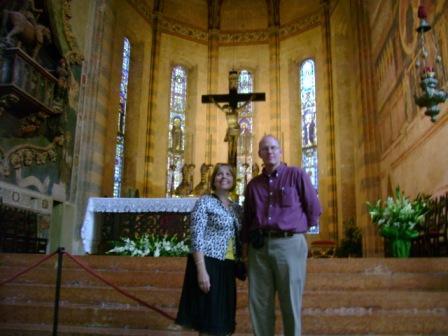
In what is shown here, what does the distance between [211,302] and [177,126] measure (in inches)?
580

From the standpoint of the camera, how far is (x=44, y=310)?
15.9 feet

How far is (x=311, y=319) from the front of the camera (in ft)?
14.4

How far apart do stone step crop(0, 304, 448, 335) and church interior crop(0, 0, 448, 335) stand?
0.23ft

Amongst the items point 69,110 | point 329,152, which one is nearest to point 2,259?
point 69,110

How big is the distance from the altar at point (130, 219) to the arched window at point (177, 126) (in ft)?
20.9

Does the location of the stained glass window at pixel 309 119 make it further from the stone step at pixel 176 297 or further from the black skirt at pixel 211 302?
the black skirt at pixel 211 302

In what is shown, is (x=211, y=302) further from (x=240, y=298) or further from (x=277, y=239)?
(x=240, y=298)

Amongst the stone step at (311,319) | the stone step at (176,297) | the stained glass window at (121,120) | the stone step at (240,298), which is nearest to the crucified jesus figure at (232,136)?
the stained glass window at (121,120)

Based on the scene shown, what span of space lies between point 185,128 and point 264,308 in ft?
A: 49.2

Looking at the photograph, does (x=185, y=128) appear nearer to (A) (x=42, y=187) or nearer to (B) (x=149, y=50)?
(B) (x=149, y=50)

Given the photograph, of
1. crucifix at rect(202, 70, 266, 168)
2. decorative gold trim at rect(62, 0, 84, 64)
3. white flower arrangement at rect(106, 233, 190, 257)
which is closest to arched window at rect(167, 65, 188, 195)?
crucifix at rect(202, 70, 266, 168)

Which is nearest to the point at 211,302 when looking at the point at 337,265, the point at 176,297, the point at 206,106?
the point at 176,297

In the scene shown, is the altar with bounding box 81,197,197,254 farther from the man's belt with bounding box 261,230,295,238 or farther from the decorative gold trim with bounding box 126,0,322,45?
the decorative gold trim with bounding box 126,0,322,45

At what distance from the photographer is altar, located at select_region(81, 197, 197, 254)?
Answer: 9.45 metres
